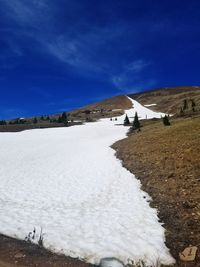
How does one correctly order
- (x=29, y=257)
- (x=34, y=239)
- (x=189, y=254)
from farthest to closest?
(x=34, y=239) < (x=189, y=254) < (x=29, y=257)

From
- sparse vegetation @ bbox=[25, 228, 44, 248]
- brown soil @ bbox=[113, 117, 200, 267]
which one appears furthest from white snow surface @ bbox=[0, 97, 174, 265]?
brown soil @ bbox=[113, 117, 200, 267]

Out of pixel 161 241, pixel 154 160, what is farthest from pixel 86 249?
pixel 154 160

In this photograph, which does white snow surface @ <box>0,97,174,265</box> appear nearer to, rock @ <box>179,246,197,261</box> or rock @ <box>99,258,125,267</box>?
rock @ <box>99,258,125,267</box>

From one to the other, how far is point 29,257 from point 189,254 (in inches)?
187

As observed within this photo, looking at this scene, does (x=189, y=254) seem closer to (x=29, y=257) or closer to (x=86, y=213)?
(x=29, y=257)

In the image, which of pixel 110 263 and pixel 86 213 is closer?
pixel 110 263

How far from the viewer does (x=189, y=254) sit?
888 centimetres

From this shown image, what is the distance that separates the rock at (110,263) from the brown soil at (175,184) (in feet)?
5.84

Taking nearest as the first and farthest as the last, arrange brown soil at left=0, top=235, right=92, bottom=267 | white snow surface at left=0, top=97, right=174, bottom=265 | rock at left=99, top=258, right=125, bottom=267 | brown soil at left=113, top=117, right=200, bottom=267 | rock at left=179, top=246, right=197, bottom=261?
brown soil at left=0, top=235, right=92, bottom=267 → rock at left=99, top=258, right=125, bottom=267 → rock at left=179, top=246, right=197, bottom=261 → white snow surface at left=0, top=97, right=174, bottom=265 → brown soil at left=113, top=117, right=200, bottom=267

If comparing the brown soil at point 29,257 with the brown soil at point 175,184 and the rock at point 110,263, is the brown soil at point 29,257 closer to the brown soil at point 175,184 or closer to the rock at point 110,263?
the rock at point 110,263

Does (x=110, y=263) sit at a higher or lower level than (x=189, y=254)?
higher

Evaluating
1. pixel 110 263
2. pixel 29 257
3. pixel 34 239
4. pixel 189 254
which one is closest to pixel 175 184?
pixel 189 254

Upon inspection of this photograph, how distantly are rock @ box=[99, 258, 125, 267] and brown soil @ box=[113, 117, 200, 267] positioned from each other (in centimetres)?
178

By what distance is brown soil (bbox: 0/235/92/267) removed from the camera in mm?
7816
